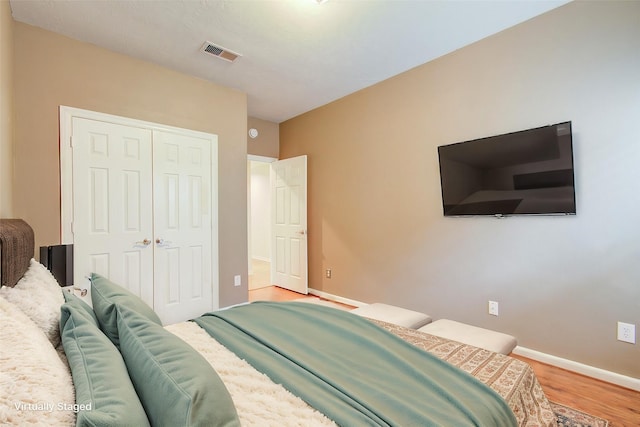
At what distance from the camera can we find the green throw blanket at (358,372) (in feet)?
Answer: 3.04

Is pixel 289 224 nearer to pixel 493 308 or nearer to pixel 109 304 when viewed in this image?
pixel 493 308

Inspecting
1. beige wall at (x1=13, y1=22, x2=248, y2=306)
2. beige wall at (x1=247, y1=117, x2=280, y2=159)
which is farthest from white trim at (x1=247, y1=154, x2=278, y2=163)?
beige wall at (x1=13, y1=22, x2=248, y2=306)

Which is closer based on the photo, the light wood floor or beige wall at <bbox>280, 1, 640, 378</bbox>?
the light wood floor

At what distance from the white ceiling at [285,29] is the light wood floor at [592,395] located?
289 centimetres

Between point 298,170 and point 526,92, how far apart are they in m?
3.00

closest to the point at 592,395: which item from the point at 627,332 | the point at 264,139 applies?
the point at 627,332

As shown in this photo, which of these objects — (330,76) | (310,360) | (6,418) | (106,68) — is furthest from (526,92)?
(106,68)

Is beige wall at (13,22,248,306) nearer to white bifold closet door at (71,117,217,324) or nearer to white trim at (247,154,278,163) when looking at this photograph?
white bifold closet door at (71,117,217,324)

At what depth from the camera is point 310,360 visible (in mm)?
1235

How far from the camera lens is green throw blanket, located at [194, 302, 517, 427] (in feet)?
3.04

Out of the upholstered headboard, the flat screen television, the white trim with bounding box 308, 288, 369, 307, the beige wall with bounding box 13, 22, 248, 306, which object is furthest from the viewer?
the white trim with bounding box 308, 288, 369, 307

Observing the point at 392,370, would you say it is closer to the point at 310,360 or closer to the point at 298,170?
the point at 310,360

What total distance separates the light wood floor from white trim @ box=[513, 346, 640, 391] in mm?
32

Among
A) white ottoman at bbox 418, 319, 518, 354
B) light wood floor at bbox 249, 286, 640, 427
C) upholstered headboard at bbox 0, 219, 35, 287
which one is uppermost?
upholstered headboard at bbox 0, 219, 35, 287
